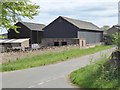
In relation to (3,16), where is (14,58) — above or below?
below

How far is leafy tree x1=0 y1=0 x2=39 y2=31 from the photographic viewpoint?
25.1 meters

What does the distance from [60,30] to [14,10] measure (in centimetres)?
3877

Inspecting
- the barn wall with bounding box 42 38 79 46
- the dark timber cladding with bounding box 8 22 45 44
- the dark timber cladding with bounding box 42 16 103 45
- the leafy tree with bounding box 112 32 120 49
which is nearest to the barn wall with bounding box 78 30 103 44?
the dark timber cladding with bounding box 42 16 103 45

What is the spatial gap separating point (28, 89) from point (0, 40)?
172ft

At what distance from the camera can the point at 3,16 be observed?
2555 centimetres

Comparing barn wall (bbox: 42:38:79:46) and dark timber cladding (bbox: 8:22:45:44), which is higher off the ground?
dark timber cladding (bbox: 8:22:45:44)

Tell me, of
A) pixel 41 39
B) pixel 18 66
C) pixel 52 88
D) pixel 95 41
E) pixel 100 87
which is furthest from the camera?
pixel 95 41

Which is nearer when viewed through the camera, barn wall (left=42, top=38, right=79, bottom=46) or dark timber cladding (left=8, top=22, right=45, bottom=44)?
barn wall (left=42, top=38, right=79, bottom=46)

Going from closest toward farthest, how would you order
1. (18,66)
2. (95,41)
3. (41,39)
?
(18,66) < (41,39) < (95,41)

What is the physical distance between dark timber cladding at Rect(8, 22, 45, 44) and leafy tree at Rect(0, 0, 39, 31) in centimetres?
3775

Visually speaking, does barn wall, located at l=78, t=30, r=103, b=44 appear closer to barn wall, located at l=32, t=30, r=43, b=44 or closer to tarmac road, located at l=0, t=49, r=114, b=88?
barn wall, located at l=32, t=30, r=43, b=44

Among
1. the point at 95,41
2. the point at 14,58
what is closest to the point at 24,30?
the point at 95,41

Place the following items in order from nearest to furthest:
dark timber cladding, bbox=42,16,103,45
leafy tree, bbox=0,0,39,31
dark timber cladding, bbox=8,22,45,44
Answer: leafy tree, bbox=0,0,39,31 → dark timber cladding, bbox=42,16,103,45 → dark timber cladding, bbox=8,22,45,44

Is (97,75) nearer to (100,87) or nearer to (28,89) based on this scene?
(100,87)
